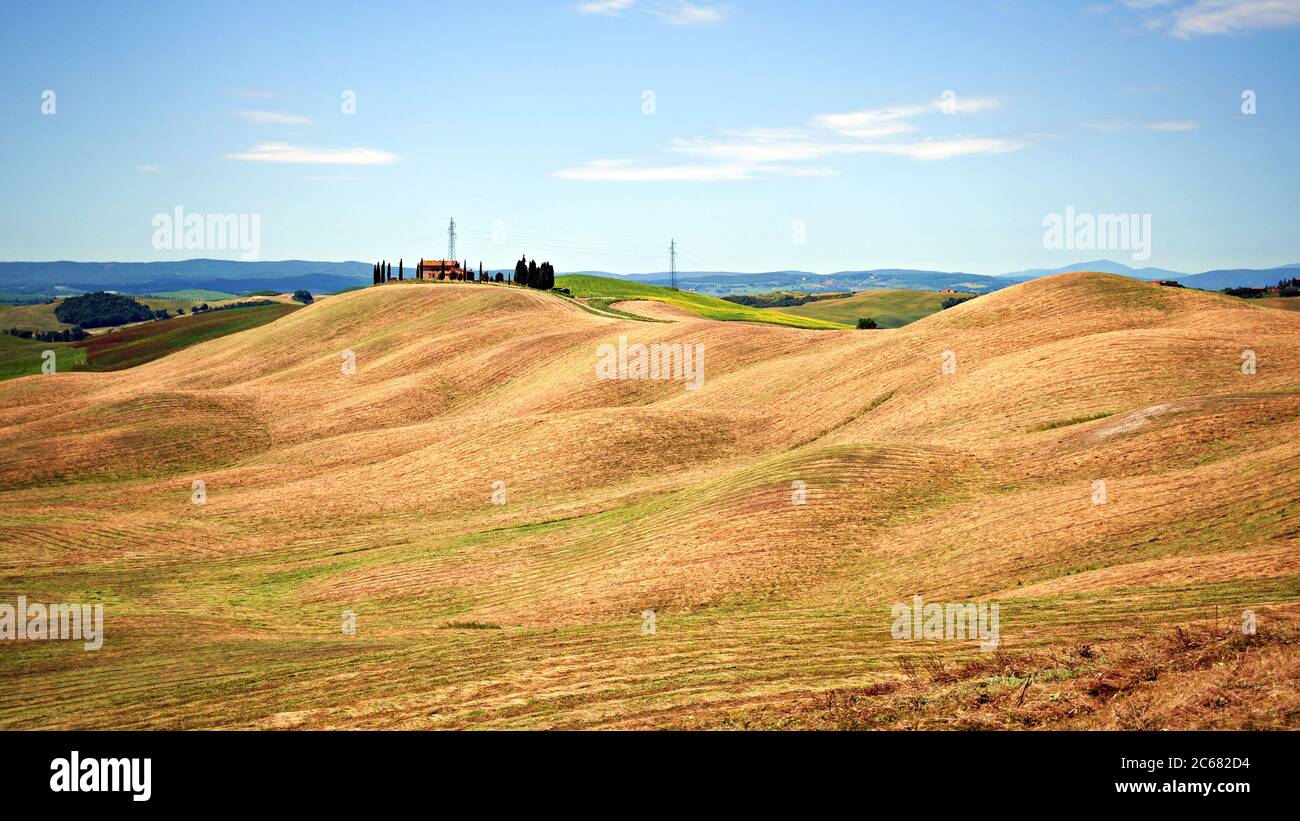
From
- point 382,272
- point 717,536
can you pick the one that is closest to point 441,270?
point 382,272

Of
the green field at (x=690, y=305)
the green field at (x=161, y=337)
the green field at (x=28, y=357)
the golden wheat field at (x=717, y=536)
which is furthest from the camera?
the green field at (x=690, y=305)

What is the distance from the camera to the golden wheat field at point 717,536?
20953 millimetres

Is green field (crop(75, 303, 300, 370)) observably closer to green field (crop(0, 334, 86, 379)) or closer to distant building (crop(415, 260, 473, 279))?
green field (crop(0, 334, 86, 379))

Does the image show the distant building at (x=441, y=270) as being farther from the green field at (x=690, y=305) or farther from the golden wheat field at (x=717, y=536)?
the golden wheat field at (x=717, y=536)

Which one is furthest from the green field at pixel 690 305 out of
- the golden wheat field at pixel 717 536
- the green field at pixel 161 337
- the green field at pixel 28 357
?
the green field at pixel 28 357

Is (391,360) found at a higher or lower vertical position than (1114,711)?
higher

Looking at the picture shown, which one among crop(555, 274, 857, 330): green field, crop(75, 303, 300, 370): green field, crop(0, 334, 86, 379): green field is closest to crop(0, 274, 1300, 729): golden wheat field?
crop(75, 303, 300, 370): green field

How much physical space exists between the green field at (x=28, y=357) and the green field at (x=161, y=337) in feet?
6.08

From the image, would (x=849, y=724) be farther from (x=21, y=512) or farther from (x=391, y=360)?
(x=391, y=360)

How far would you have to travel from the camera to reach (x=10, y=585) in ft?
124

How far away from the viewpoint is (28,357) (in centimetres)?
15912

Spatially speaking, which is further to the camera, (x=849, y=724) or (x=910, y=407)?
(x=910, y=407)

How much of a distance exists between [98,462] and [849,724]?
6749 centimetres
